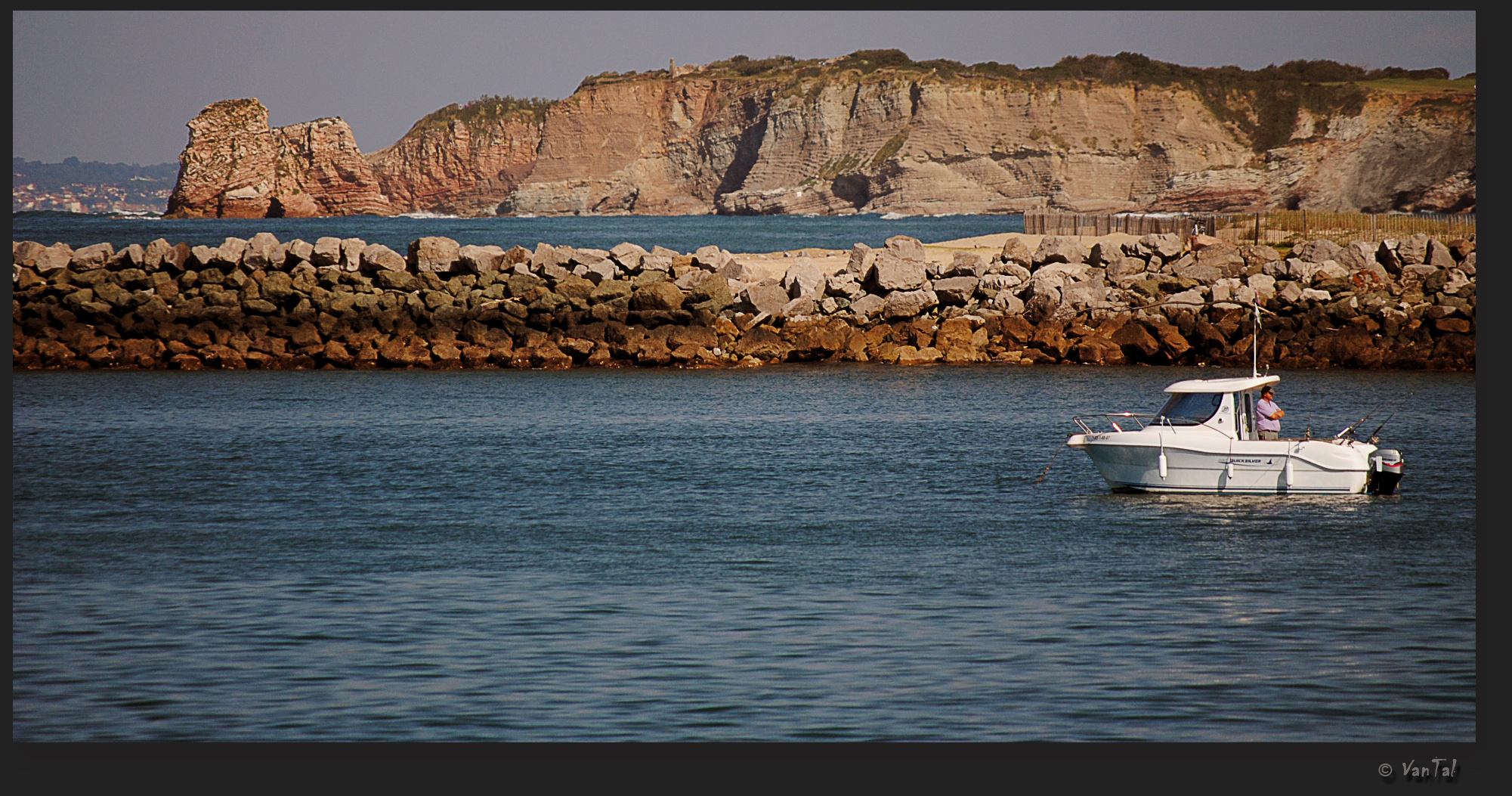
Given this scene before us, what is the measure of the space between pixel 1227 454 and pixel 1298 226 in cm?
3601

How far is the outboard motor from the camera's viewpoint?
19.0 meters

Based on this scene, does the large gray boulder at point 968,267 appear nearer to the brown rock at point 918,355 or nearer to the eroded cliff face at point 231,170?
the brown rock at point 918,355

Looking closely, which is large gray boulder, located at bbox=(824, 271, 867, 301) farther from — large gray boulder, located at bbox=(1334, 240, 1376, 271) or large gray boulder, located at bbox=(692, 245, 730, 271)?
large gray boulder, located at bbox=(1334, 240, 1376, 271)

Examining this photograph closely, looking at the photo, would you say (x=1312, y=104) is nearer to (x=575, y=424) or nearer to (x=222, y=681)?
(x=575, y=424)

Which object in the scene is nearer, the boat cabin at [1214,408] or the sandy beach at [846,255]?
the boat cabin at [1214,408]

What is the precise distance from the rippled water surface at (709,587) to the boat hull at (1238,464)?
464 mm

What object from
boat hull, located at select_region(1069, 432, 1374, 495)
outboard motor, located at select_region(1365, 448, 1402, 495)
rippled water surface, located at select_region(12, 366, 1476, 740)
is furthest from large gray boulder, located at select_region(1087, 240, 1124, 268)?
outboard motor, located at select_region(1365, 448, 1402, 495)

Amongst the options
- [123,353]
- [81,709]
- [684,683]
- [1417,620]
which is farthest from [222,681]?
[123,353]

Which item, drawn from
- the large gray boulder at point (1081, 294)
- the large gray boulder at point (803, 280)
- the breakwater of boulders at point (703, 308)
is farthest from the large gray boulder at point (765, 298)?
the large gray boulder at point (1081, 294)

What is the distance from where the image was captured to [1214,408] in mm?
19500

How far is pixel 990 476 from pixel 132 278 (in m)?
27.8

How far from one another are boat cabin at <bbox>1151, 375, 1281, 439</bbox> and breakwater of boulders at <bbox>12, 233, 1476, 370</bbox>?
53.0ft

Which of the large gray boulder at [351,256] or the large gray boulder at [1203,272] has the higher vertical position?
the large gray boulder at [351,256]

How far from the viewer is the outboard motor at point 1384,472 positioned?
62.4 feet
